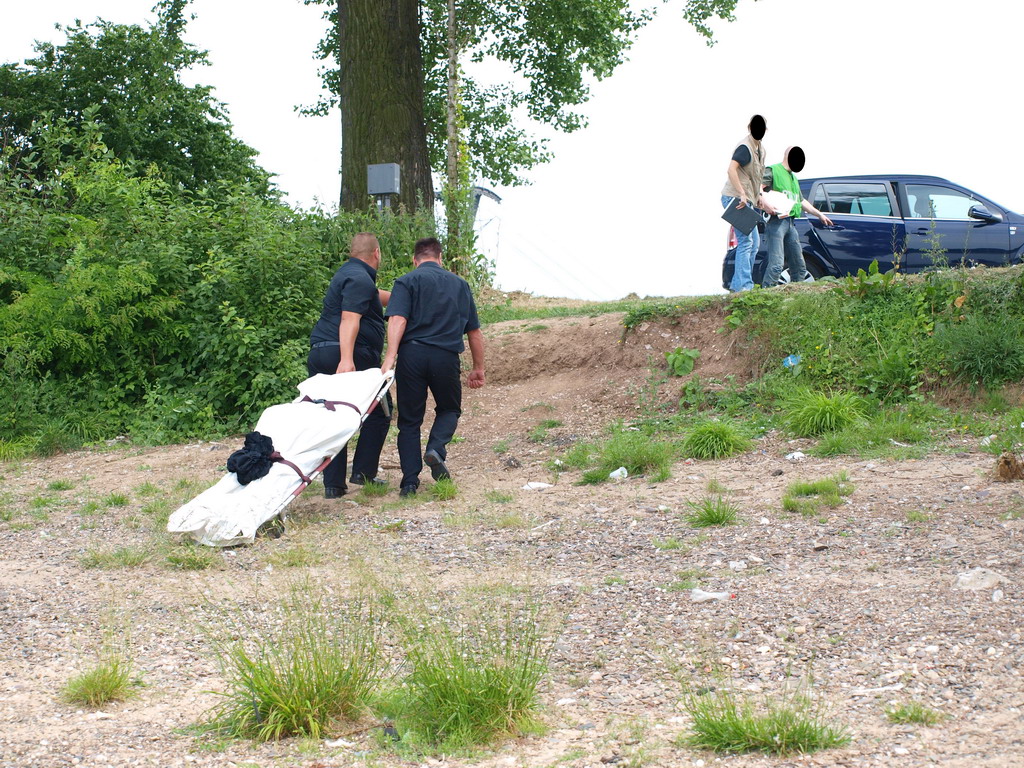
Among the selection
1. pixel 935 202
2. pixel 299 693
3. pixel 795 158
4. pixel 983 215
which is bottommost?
pixel 299 693

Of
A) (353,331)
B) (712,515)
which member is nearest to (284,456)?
(353,331)

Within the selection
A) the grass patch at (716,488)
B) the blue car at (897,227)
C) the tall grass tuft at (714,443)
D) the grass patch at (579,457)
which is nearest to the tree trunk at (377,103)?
the blue car at (897,227)

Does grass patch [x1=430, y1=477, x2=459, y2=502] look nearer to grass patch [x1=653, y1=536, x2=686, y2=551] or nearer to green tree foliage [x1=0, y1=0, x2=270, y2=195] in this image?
grass patch [x1=653, y1=536, x2=686, y2=551]

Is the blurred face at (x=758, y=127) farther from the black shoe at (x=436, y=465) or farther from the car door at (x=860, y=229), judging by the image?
the black shoe at (x=436, y=465)

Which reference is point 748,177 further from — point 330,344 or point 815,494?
point 330,344

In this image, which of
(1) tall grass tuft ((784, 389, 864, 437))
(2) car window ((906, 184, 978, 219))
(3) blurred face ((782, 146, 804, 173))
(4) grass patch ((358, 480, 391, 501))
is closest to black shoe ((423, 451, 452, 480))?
(4) grass patch ((358, 480, 391, 501))

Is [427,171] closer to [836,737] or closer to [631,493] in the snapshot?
[631,493]

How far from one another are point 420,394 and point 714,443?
7.95ft

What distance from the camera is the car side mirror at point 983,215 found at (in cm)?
1243

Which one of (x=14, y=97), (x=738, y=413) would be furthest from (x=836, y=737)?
(x=14, y=97)

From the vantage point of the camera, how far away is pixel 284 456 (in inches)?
263

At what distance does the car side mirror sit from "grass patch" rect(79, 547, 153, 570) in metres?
10.2

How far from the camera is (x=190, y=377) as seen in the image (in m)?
11.5

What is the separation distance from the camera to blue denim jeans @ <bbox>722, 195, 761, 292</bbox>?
440 inches
